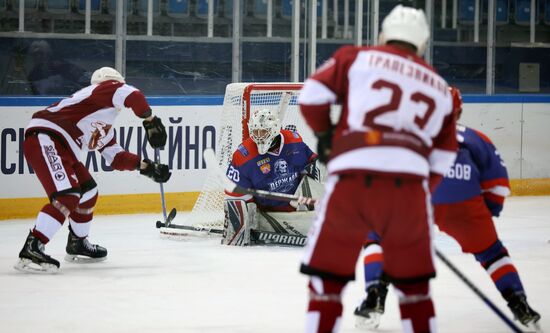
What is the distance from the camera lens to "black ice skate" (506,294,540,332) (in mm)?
3791

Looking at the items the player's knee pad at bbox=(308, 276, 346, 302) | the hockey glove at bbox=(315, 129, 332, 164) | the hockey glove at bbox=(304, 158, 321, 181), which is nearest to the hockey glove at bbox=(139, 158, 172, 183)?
the hockey glove at bbox=(304, 158, 321, 181)

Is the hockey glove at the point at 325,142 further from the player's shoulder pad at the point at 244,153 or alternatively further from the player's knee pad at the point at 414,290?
the player's shoulder pad at the point at 244,153

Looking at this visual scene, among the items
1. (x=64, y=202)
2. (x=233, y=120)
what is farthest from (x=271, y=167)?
(x=64, y=202)

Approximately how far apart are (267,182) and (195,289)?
1.42 metres

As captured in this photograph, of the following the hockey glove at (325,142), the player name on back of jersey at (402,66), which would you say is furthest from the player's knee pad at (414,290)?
the player name on back of jersey at (402,66)

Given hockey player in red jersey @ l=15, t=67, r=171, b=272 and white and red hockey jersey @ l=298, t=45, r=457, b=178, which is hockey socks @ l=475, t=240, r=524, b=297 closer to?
white and red hockey jersey @ l=298, t=45, r=457, b=178

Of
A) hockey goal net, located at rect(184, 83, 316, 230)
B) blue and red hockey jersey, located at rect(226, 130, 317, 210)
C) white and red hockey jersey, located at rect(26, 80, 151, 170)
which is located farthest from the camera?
hockey goal net, located at rect(184, 83, 316, 230)

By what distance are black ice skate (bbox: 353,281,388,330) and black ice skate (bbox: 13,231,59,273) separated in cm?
179

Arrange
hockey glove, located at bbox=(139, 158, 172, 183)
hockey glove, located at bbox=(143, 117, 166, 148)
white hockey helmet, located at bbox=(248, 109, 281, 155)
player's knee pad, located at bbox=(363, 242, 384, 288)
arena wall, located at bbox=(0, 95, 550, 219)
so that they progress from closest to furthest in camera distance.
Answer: player's knee pad, located at bbox=(363, 242, 384, 288)
hockey glove, located at bbox=(143, 117, 166, 148)
hockey glove, located at bbox=(139, 158, 172, 183)
white hockey helmet, located at bbox=(248, 109, 281, 155)
arena wall, located at bbox=(0, 95, 550, 219)

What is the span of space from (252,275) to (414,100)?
2518 mm

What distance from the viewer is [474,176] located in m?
3.73

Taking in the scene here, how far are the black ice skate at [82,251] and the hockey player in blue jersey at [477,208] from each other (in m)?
2.09

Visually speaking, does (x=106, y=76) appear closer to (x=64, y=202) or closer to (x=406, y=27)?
(x=64, y=202)

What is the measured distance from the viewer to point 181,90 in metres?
8.22
